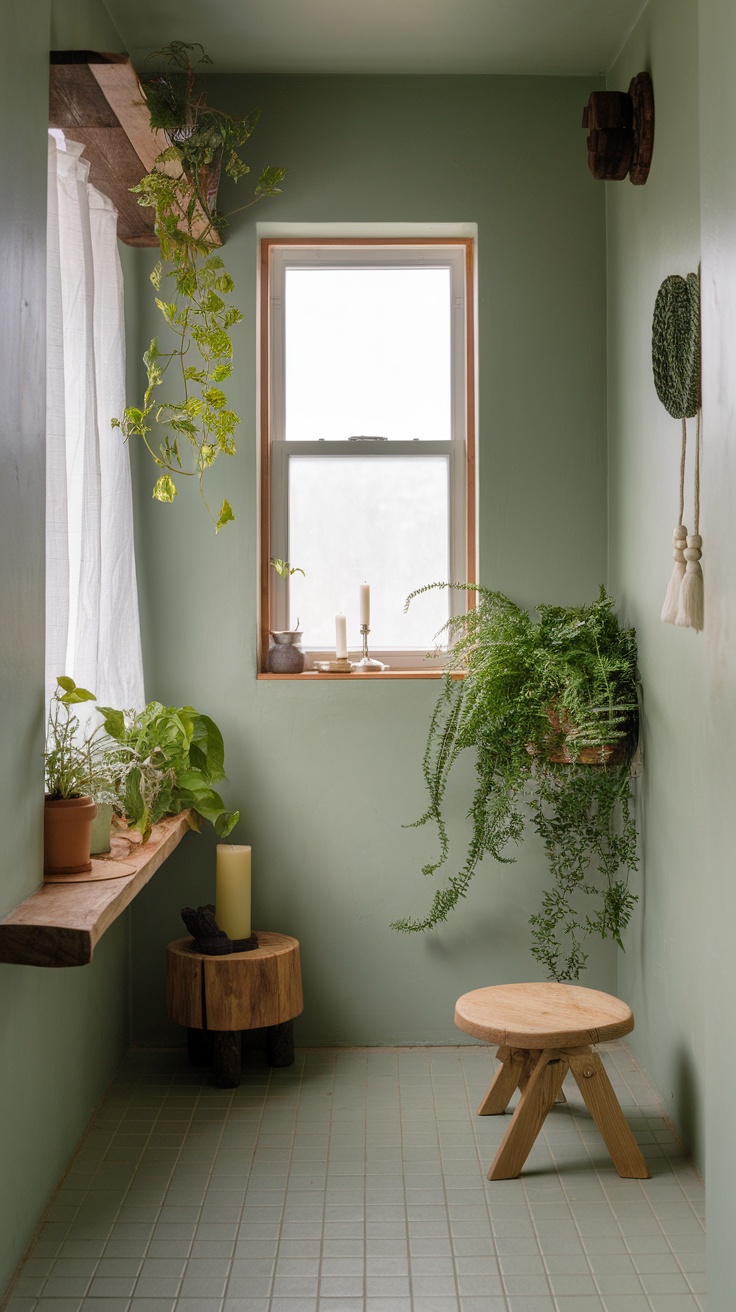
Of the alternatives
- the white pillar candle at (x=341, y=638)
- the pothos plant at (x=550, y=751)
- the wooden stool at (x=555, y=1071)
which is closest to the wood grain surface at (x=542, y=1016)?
the wooden stool at (x=555, y=1071)

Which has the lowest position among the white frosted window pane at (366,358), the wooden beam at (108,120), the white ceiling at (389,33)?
the white frosted window pane at (366,358)

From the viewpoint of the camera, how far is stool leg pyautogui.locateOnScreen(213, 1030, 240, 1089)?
3.03 metres

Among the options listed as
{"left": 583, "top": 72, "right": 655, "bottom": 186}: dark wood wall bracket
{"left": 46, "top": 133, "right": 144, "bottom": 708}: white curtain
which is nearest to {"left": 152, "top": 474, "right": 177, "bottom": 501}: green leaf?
{"left": 46, "top": 133, "right": 144, "bottom": 708}: white curtain

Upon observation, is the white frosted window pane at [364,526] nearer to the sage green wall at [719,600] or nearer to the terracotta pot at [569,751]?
the terracotta pot at [569,751]

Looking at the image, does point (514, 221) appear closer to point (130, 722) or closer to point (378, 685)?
point (378, 685)

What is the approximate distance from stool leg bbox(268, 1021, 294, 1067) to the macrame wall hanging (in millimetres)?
1543

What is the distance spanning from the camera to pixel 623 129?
293 centimetres

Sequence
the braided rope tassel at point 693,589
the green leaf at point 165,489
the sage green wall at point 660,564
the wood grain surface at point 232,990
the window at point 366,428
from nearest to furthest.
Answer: the braided rope tassel at point 693,589, the sage green wall at point 660,564, the green leaf at point 165,489, the wood grain surface at point 232,990, the window at point 366,428

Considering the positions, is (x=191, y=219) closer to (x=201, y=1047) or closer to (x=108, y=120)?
(x=108, y=120)

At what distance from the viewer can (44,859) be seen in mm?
2334

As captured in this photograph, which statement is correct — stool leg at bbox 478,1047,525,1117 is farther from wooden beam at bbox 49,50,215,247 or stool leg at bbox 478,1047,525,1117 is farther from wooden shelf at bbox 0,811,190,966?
wooden beam at bbox 49,50,215,247

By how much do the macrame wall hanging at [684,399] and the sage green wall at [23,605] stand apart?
1.34 meters

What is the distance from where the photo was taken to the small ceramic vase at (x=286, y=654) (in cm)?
338

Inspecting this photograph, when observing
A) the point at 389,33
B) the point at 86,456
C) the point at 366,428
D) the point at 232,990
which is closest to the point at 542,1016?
the point at 232,990
